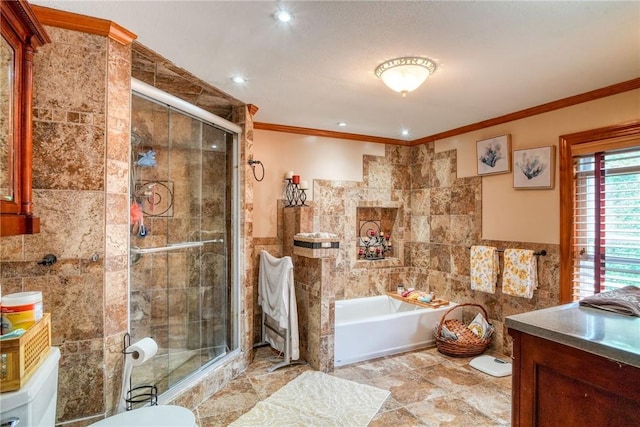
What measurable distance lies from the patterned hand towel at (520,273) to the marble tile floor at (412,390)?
0.77 m

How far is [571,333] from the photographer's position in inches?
51.3

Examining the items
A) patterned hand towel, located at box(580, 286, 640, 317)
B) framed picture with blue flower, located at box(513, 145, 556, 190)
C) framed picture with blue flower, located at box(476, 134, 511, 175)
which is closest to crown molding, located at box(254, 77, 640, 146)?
framed picture with blue flower, located at box(476, 134, 511, 175)

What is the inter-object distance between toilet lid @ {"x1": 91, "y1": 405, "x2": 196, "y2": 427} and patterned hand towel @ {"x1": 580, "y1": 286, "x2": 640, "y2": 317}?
2021mm

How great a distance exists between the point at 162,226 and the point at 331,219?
1901mm

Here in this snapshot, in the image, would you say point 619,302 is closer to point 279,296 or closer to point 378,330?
point 378,330

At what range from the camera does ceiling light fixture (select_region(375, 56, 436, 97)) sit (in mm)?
2164

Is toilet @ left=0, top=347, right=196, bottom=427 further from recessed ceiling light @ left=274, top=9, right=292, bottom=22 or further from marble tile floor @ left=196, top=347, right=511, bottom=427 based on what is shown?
recessed ceiling light @ left=274, top=9, right=292, bottom=22

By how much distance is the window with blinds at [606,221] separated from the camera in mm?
2545

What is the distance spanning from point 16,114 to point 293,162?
8.81 feet

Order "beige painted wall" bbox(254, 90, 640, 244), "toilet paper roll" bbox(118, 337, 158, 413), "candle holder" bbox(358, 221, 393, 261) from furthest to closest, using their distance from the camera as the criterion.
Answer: "candle holder" bbox(358, 221, 393, 261)
"beige painted wall" bbox(254, 90, 640, 244)
"toilet paper roll" bbox(118, 337, 158, 413)

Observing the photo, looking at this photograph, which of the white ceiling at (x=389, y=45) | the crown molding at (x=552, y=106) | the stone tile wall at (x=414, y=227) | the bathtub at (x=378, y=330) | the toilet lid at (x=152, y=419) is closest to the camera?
the toilet lid at (x=152, y=419)

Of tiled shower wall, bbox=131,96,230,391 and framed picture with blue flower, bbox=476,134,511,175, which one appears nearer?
tiled shower wall, bbox=131,96,230,391

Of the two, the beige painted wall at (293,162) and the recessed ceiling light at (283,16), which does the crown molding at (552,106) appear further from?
the recessed ceiling light at (283,16)

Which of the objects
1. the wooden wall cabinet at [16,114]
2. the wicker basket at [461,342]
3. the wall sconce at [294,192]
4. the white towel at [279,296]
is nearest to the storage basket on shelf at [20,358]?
the wooden wall cabinet at [16,114]
